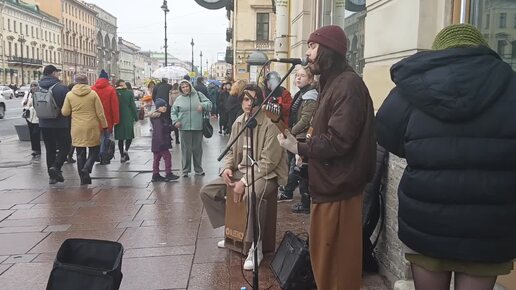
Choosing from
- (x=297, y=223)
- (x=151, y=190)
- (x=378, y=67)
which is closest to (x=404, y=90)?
(x=378, y=67)

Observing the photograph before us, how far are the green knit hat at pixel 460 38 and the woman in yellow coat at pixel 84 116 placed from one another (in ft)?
23.5

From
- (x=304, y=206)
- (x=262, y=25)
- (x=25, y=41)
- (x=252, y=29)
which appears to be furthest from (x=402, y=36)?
(x=25, y=41)

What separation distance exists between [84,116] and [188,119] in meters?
1.77

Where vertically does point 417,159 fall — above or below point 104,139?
above

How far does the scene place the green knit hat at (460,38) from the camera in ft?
7.18

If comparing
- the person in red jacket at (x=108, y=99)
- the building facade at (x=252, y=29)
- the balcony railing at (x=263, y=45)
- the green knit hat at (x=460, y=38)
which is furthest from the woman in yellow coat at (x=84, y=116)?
the balcony railing at (x=263, y=45)

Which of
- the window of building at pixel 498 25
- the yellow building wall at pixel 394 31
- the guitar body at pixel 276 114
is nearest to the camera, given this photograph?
the guitar body at pixel 276 114

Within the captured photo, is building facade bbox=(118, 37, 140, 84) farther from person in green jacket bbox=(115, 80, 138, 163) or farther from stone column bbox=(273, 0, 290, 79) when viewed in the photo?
stone column bbox=(273, 0, 290, 79)

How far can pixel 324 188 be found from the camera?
314 cm

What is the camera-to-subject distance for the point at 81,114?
831cm

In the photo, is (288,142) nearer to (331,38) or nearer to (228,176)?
(331,38)

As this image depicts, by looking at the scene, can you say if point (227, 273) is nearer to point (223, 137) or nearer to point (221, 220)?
point (221, 220)

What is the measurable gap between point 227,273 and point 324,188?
174 centimetres

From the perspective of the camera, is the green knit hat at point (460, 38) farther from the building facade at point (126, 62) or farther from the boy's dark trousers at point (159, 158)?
the building facade at point (126, 62)
